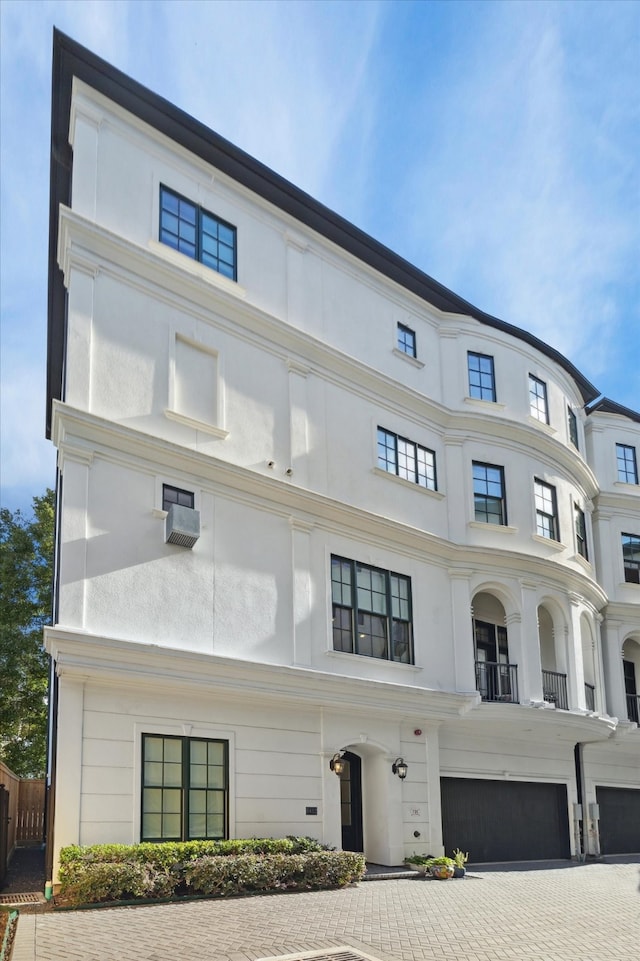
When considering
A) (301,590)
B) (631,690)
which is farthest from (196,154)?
(631,690)

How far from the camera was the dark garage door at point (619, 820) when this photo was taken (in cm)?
2630

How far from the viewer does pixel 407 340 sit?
23.7 metres

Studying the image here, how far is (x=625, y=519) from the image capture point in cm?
3019

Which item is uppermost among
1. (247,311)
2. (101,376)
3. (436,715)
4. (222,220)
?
(222,220)

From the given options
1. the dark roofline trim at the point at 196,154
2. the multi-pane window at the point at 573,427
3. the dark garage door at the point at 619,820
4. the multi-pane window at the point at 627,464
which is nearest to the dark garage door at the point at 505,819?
the dark garage door at the point at 619,820

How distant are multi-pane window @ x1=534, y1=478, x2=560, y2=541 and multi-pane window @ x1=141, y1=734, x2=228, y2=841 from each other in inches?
452

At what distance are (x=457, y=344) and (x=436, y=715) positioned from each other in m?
9.67

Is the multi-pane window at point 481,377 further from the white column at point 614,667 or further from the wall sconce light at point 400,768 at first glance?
the wall sconce light at point 400,768

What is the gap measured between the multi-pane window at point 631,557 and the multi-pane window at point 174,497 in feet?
57.1

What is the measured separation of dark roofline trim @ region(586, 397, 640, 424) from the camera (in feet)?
101

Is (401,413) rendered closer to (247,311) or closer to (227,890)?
(247,311)

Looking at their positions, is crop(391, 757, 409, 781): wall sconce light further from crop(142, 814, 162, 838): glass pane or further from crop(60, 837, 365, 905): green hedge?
crop(142, 814, 162, 838): glass pane

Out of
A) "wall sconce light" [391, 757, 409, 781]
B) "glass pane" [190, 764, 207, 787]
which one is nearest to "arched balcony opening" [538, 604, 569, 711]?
"wall sconce light" [391, 757, 409, 781]

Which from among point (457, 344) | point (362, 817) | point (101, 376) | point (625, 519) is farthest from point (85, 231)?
point (625, 519)
